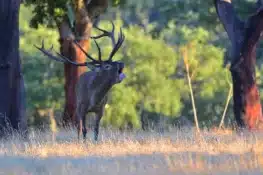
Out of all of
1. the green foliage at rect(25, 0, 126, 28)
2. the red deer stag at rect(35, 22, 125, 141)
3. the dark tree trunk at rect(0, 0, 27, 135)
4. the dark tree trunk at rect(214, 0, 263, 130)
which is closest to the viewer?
the red deer stag at rect(35, 22, 125, 141)

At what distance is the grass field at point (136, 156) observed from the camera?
1113 centimetres

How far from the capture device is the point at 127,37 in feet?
129

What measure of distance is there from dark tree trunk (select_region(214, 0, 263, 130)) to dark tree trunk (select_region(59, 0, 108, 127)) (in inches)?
182

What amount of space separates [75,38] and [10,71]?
20.0 ft

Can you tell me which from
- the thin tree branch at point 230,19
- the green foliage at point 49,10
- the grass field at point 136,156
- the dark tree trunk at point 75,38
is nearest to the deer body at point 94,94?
the grass field at point 136,156

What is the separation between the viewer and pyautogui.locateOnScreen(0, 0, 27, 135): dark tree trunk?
690 inches

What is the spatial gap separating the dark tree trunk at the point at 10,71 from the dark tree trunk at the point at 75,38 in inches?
197

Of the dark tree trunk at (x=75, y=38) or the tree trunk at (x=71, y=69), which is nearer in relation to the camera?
the dark tree trunk at (x=75, y=38)

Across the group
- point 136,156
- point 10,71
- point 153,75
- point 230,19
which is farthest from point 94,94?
point 153,75

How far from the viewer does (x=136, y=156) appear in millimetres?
12789

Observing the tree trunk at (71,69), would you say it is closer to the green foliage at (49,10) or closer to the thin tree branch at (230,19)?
the green foliage at (49,10)

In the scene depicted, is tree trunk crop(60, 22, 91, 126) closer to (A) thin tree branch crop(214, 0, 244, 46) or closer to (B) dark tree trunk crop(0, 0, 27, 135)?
(A) thin tree branch crop(214, 0, 244, 46)

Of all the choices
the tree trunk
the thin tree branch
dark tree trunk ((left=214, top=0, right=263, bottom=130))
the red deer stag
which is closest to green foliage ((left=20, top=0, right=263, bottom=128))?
the tree trunk

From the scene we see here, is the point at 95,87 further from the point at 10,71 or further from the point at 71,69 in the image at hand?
the point at 71,69
